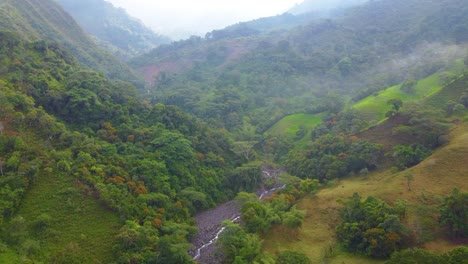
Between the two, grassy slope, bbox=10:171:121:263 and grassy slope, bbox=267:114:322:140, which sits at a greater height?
grassy slope, bbox=10:171:121:263

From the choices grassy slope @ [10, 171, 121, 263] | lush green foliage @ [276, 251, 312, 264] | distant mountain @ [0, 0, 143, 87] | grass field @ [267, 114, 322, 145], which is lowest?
grass field @ [267, 114, 322, 145]

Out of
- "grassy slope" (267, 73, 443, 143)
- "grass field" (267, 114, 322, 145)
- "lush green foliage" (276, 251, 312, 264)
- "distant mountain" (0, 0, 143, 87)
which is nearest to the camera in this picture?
"lush green foliage" (276, 251, 312, 264)

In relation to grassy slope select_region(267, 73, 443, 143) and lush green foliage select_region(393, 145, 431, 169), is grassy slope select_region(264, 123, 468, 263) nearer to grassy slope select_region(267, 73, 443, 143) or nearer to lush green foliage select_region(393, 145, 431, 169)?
lush green foliage select_region(393, 145, 431, 169)

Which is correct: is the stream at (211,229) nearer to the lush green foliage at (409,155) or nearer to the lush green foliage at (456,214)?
the lush green foliage at (409,155)

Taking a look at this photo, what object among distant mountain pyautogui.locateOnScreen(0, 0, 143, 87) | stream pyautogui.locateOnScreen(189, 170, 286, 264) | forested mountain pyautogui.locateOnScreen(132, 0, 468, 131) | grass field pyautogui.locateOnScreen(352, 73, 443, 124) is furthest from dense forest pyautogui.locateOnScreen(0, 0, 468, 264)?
distant mountain pyautogui.locateOnScreen(0, 0, 143, 87)

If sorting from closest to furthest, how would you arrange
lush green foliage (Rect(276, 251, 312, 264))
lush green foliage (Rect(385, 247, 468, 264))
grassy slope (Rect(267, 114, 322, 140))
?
lush green foliage (Rect(385, 247, 468, 264)) < lush green foliage (Rect(276, 251, 312, 264)) < grassy slope (Rect(267, 114, 322, 140))

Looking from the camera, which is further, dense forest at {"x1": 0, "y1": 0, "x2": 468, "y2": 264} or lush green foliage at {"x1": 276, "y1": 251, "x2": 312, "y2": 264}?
dense forest at {"x1": 0, "y1": 0, "x2": 468, "y2": 264}
